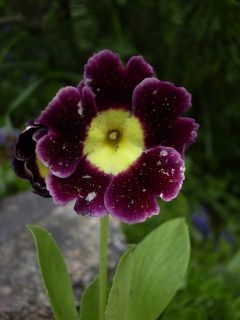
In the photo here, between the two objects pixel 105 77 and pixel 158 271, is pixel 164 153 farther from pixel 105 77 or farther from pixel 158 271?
pixel 158 271

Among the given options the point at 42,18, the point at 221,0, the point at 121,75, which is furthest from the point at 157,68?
the point at 121,75

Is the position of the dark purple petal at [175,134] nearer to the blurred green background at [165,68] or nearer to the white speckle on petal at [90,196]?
the white speckle on petal at [90,196]

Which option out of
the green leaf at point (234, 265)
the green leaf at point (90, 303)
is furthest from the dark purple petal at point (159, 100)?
the green leaf at point (234, 265)

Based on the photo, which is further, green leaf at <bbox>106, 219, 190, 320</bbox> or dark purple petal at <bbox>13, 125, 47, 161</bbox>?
green leaf at <bbox>106, 219, 190, 320</bbox>

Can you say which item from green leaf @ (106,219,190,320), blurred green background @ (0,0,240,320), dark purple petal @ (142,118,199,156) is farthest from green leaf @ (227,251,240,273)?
dark purple petal @ (142,118,199,156)

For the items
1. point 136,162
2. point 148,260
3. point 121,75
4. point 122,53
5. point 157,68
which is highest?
point 121,75

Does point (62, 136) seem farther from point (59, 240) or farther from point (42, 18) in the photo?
point (42, 18)

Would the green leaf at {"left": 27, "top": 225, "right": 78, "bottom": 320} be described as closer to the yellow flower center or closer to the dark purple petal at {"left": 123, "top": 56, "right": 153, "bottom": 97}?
the yellow flower center

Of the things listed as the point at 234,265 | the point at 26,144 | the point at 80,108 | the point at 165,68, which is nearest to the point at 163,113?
the point at 80,108
